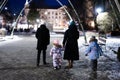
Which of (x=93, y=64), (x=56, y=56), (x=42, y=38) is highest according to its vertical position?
(x=42, y=38)

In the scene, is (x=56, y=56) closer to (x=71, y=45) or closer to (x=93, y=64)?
(x=71, y=45)

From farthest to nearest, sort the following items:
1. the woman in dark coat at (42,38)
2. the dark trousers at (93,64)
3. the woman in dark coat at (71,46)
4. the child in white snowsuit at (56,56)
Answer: the woman in dark coat at (42,38)
the woman in dark coat at (71,46)
the child in white snowsuit at (56,56)
the dark trousers at (93,64)

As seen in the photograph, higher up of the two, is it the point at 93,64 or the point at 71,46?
the point at 71,46

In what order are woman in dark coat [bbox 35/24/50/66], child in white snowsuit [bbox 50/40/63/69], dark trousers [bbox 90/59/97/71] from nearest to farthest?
1. dark trousers [bbox 90/59/97/71]
2. child in white snowsuit [bbox 50/40/63/69]
3. woman in dark coat [bbox 35/24/50/66]

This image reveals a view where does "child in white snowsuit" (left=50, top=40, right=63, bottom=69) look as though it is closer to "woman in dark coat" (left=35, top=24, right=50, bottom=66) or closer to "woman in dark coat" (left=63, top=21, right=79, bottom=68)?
"woman in dark coat" (left=63, top=21, right=79, bottom=68)

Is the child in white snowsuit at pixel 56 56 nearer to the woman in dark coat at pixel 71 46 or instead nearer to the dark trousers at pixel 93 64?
the woman in dark coat at pixel 71 46

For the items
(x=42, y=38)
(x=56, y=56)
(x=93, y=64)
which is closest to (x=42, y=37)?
(x=42, y=38)

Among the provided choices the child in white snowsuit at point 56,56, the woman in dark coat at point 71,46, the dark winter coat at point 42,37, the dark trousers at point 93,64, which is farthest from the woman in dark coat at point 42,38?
the dark trousers at point 93,64

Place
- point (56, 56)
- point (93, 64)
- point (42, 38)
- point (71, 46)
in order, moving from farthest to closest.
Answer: point (42, 38) → point (71, 46) → point (56, 56) → point (93, 64)

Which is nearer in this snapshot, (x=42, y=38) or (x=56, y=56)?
(x=56, y=56)

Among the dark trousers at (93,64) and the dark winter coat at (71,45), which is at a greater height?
the dark winter coat at (71,45)

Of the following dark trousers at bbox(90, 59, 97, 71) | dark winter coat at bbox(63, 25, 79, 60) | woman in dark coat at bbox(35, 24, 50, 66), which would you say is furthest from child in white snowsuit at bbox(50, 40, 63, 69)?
dark trousers at bbox(90, 59, 97, 71)

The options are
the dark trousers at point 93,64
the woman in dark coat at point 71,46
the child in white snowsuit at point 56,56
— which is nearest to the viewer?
the dark trousers at point 93,64

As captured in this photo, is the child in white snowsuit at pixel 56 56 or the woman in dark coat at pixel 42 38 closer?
the child in white snowsuit at pixel 56 56
